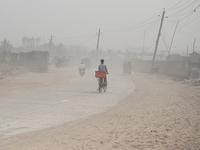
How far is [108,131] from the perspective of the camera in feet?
16.8

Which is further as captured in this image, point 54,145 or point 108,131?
point 108,131

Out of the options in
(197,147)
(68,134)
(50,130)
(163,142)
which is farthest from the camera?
(50,130)

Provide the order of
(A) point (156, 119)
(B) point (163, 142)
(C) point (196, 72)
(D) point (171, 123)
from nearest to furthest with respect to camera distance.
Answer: (B) point (163, 142) < (D) point (171, 123) < (A) point (156, 119) < (C) point (196, 72)

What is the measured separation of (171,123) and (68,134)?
2643 mm

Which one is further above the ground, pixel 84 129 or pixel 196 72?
pixel 196 72

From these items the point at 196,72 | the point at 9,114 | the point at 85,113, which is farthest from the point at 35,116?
the point at 196,72

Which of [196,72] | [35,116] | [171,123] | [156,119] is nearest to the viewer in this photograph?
[171,123]

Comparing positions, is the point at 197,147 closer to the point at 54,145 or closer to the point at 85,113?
the point at 54,145

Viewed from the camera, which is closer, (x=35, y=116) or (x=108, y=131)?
(x=108, y=131)

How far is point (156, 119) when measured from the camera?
6.37 m

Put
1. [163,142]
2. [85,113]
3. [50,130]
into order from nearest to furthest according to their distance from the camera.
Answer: [163,142] → [50,130] → [85,113]

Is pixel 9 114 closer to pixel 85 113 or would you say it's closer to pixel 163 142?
pixel 85 113

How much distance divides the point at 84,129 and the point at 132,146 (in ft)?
5.17

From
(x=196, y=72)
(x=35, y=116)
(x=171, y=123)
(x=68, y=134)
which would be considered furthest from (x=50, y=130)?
(x=196, y=72)
